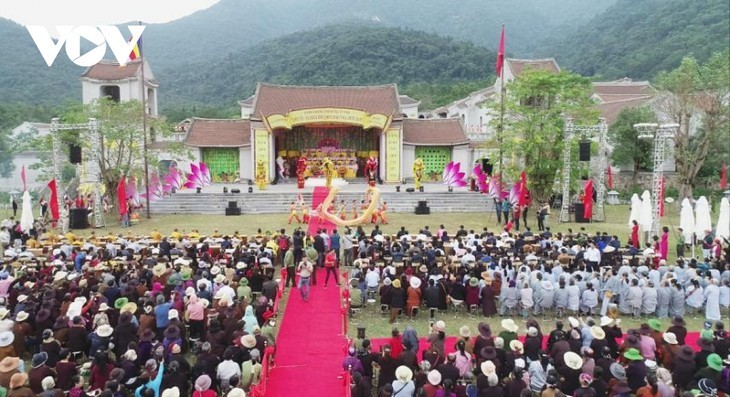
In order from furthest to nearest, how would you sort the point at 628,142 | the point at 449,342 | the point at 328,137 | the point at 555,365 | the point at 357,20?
the point at 357,20 < the point at 328,137 < the point at 628,142 < the point at 449,342 < the point at 555,365

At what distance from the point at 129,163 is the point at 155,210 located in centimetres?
290

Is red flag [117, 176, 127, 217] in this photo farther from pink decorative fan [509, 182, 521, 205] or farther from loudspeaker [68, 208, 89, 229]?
pink decorative fan [509, 182, 521, 205]

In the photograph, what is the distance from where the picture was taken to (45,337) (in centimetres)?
832

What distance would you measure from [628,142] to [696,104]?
557 centimetres

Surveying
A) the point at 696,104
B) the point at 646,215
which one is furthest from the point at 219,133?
the point at 696,104

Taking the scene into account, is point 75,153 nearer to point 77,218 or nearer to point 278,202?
point 77,218

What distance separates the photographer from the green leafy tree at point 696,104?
25.7 m

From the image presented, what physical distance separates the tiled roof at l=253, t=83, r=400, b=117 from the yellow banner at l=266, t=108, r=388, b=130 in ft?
5.19

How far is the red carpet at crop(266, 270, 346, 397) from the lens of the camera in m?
8.55

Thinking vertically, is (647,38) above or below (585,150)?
above

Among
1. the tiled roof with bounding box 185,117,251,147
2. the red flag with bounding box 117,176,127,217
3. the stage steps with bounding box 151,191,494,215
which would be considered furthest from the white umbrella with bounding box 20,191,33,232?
the tiled roof with bounding box 185,117,251,147

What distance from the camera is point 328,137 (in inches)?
1387

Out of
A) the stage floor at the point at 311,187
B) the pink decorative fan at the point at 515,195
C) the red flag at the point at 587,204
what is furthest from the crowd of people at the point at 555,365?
the stage floor at the point at 311,187

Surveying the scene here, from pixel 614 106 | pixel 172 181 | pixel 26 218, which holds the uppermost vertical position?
pixel 614 106
